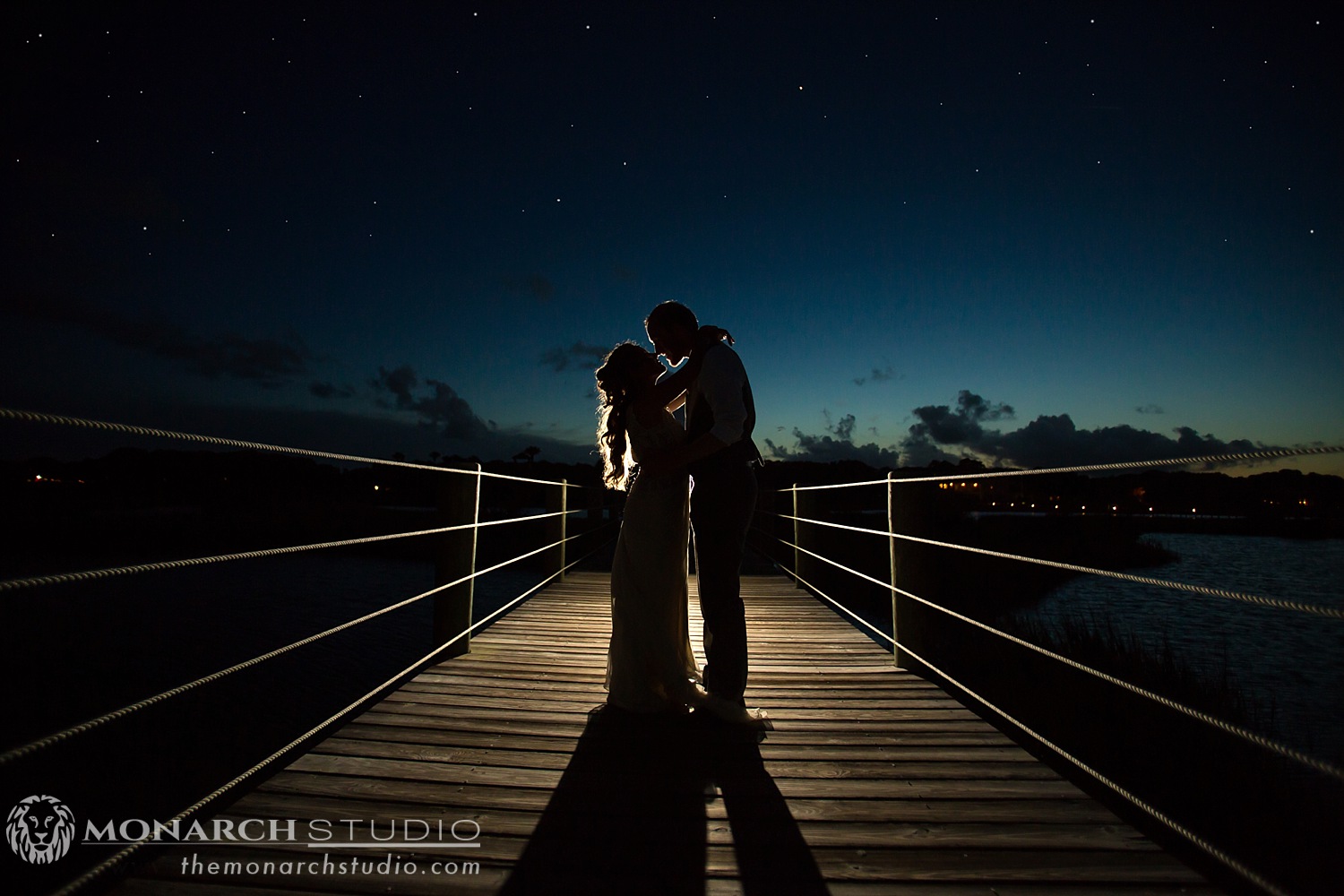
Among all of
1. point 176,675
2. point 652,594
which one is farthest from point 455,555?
point 176,675

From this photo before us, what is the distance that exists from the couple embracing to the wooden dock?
148 millimetres

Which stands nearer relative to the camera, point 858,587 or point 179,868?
point 179,868

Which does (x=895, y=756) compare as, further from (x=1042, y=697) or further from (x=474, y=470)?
(x=1042, y=697)

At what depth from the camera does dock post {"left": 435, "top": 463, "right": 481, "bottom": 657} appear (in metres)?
2.94

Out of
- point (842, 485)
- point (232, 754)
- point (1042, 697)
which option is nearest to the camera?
point (842, 485)

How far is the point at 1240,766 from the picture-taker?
11.9ft

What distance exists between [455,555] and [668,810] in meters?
1.80

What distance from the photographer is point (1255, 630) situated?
39.2 feet

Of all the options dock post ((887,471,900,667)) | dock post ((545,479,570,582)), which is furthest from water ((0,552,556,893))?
dock post ((887,471,900,667))

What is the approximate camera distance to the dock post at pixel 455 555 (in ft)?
9.64

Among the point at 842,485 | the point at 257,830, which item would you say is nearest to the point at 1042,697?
the point at 842,485

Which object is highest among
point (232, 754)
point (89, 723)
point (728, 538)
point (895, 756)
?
point (728, 538)

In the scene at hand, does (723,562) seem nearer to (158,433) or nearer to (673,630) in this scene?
(673,630)

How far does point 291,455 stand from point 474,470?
1.32 meters
